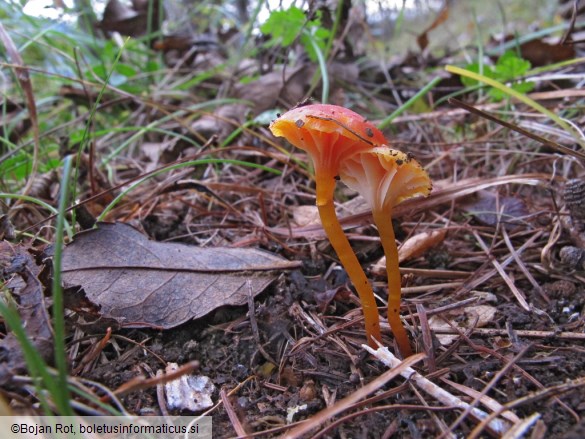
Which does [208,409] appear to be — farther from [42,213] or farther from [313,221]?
[42,213]

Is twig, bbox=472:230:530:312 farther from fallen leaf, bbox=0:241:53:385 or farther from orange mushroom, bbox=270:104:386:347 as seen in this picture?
fallen leaf, bbox=0:241:53:385

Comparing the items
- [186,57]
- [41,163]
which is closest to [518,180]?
[41,163]

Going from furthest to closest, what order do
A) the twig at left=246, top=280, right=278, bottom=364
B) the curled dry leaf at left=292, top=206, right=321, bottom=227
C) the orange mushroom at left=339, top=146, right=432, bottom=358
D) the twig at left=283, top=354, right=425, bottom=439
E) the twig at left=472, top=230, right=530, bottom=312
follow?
the curled dry leaf at left=292, top=206, right=321, bottom=227
the twig at left=472, top=230, right=530, bottom=312
the twig at left=246, top=280, right=278, bottom=364
the orange mushroom at left=339, top=146, right=432, bottom=358
the twig at left=283, top=354, right=425, bottom=439

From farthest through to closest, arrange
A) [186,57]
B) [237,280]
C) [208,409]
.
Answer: [186,57] → [237,280] → [208,409]

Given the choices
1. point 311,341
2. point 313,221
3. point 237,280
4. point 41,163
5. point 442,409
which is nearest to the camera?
point 442,409

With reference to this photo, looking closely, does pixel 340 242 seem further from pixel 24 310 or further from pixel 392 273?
pixel 24 310

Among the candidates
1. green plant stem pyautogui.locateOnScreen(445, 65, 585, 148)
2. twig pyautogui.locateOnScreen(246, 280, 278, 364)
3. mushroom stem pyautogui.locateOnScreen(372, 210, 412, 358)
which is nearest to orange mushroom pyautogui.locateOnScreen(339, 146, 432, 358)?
mushroom stem pyautogui.locateOnScreen(372, 210, 412, 358)

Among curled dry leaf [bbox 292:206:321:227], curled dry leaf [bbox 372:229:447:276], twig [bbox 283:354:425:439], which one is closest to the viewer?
twig [bbox 283:354:425:439]

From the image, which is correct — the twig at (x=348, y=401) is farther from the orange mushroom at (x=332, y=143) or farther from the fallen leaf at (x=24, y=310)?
the fallen leaf at (x=24, y=310)
